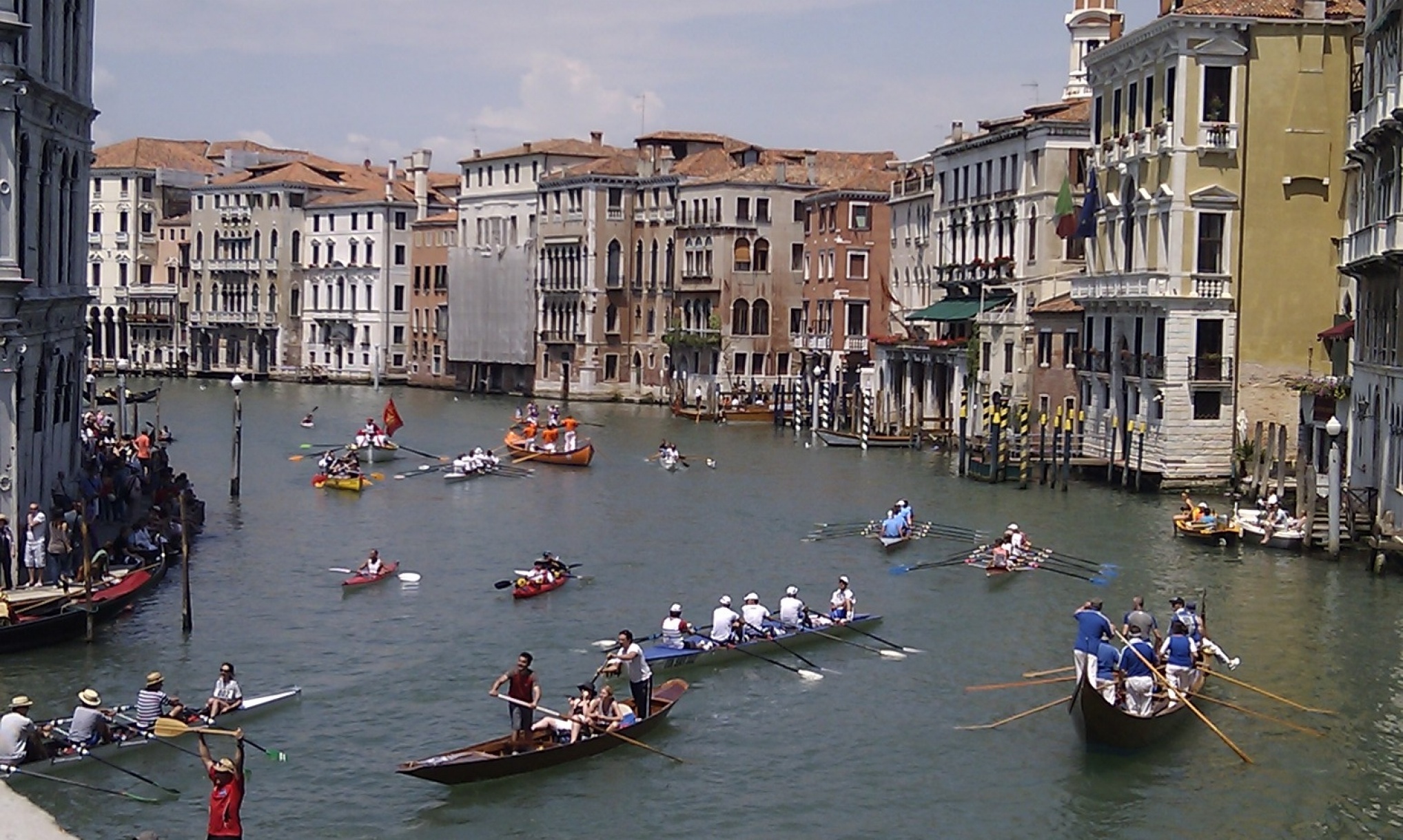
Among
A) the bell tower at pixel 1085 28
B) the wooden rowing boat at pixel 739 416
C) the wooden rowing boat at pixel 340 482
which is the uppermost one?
the bell tower at pixel 1085 28

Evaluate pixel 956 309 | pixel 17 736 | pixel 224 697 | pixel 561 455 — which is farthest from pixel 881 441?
pixel 17 736

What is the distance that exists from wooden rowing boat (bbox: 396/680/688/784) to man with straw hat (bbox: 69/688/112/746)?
2.82 m

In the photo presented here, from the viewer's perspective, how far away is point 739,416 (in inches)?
2734

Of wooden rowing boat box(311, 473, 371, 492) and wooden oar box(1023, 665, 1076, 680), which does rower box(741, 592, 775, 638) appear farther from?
wooden rowing boat box(311, 473, 371, 492)

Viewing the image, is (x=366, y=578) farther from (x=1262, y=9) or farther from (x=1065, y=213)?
(x=1065, y=213)

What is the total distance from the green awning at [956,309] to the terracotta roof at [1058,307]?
2.98 m

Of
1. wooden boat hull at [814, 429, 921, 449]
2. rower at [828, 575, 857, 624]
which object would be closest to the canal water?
rower at [828, 575, 857, 624]

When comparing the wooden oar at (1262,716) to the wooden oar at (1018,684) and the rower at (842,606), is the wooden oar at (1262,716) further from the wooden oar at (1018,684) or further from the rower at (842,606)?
the rower at (842,606)

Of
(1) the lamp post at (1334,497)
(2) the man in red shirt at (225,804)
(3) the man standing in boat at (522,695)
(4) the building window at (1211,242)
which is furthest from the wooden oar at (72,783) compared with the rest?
(4) the building window at (1211,242)

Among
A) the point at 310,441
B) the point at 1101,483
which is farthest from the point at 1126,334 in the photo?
the point at 310,441

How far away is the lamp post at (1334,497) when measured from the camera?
97.0 ft

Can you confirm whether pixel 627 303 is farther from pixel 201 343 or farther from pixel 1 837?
pixel 1 837

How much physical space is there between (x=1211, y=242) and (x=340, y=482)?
20064 mm

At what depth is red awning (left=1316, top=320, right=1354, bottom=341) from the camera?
38344 millimetres
